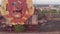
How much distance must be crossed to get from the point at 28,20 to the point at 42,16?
0.34m

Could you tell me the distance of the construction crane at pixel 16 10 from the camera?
10.3 metres

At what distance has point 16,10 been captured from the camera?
10.3 metres

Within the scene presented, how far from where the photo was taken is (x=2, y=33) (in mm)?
10352

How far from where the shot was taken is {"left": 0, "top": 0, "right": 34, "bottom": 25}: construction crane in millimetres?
10297

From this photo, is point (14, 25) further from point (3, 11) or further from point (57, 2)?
point (57, 2)

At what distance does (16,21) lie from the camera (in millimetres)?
10344

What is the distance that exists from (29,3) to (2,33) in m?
0.94

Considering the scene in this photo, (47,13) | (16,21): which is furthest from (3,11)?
(47,13)

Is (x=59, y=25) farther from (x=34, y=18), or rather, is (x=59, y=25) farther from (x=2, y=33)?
(x=2, y=33)

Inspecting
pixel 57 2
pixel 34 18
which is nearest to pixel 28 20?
pixel 34 18

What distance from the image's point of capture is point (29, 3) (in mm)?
10289

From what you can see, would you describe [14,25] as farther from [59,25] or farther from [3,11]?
[59,25]

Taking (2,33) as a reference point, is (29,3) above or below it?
above

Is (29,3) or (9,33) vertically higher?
(29,3)
